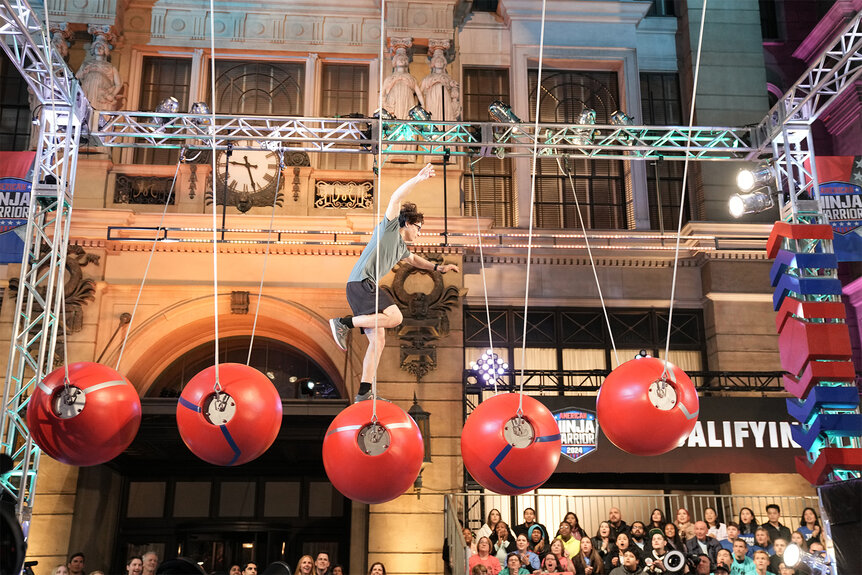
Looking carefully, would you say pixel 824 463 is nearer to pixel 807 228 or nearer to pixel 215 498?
pixel 807 228

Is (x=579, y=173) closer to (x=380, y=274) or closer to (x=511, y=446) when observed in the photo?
(x=380, y=274)

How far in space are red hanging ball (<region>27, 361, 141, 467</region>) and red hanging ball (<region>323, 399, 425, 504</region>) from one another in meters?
1.84

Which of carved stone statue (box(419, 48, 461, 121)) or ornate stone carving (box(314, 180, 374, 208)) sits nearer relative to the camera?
ornate stone carving (box(314, 180, 374, 208))

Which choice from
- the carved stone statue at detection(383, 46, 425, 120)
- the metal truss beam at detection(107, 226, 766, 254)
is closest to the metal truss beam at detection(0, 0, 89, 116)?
the metal truss beam at detection(107, 226, 766, 254)

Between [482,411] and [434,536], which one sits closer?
[482,411]

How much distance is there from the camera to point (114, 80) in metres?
15.1

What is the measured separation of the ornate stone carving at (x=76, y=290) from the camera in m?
13.9

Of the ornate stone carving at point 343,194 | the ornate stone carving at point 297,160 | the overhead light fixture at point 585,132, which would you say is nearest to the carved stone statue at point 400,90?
the ornate stone carving at point 343,194

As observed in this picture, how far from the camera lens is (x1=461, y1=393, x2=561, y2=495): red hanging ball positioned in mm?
6047

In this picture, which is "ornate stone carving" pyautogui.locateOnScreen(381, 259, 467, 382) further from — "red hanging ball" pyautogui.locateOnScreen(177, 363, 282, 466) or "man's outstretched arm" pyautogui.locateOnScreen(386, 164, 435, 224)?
"red hanging ball" pyautogui.locateOnScreen(177, 363, 282, 466)

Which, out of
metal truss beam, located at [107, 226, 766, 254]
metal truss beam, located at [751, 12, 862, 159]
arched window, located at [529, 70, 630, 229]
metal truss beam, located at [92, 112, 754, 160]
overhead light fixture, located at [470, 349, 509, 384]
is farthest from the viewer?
arched window, located at [529, 70, 630, 229]

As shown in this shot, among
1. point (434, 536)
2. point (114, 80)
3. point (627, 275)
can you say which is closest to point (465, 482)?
point (434, 536)

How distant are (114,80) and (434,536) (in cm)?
985

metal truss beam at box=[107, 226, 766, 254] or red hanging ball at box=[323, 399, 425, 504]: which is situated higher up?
metal truss beam at box=[107, 226, 766, 254]
